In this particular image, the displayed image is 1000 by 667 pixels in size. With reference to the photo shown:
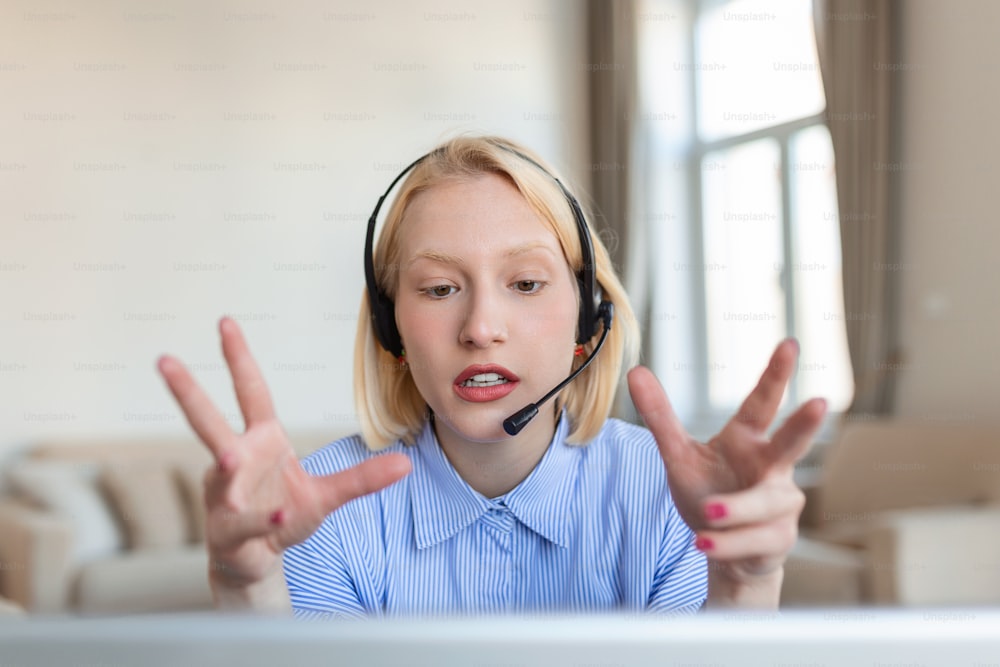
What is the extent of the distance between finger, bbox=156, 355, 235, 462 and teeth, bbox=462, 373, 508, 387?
19cm

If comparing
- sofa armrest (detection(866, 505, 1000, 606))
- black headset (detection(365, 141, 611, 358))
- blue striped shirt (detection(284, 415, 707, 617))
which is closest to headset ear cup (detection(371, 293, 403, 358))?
black headset (detection(365, 141, 611, 358))

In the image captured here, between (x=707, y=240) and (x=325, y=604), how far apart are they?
75 cm

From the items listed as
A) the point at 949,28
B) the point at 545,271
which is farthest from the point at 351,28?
the point at 949,28

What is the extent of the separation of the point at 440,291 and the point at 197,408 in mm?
208

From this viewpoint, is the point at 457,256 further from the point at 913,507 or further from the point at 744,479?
the point at 913,507

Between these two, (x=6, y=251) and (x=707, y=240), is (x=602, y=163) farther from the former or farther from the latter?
(x=6, y=251)

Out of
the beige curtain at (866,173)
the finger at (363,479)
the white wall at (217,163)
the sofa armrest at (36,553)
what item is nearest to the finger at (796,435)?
the finger at (363,479)

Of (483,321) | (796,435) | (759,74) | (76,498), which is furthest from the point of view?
(759,74)

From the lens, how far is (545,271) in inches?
23.0

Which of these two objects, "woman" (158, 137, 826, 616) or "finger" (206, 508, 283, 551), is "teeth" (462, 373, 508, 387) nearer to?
"woman" (158, 137, 826, 616)

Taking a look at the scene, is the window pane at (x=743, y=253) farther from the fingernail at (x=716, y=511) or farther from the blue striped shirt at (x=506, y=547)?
the fingernail at (x=716, y=511)

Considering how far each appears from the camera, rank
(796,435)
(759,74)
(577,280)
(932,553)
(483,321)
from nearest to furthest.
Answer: (796,435) < (483,321) < (577,280) < (932,553) < (759,74)

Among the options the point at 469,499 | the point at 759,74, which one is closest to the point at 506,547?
the point at 469,499

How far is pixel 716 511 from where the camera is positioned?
1.30ft
